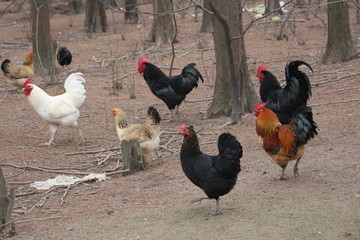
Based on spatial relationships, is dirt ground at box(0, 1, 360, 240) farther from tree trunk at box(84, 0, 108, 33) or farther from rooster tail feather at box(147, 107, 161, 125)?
tree trunk at box(84, 0, 108, 33)

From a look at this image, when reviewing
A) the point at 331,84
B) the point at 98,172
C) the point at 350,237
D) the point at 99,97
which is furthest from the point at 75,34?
the point at 350,237

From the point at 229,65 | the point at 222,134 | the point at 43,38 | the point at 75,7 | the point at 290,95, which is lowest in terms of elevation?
the point at 222,134

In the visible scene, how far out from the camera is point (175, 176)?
8195mm

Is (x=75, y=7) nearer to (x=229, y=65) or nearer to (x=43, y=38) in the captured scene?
(x=43, y=38)

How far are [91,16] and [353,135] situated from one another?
652 inches

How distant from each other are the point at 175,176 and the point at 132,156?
74 centimetres

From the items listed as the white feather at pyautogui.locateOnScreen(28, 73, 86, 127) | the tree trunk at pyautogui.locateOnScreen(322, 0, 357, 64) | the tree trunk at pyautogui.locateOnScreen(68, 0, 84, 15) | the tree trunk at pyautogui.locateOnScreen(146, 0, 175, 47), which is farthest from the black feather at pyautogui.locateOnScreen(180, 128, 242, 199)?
the tree trunk at pyautogui.locateOnScreen(68, 0, 84, 15)

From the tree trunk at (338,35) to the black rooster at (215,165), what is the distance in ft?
28.3

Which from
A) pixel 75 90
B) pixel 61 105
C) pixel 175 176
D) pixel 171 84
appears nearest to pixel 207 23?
pixel 171 84

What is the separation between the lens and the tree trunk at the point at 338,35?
1398 cm

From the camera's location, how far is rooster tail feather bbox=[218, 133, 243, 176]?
19.9 feet

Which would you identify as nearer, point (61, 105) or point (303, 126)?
point (303, 126)

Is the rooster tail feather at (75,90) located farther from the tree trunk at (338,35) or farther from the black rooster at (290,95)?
the tree trunk at (338,35)

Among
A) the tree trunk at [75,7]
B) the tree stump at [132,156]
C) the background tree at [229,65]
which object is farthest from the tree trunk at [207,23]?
the tree stump at [132,156]
